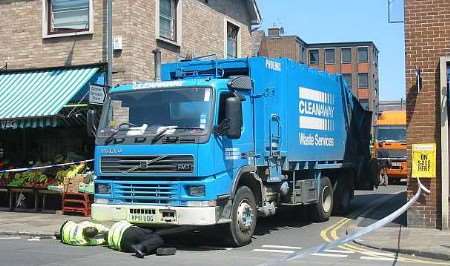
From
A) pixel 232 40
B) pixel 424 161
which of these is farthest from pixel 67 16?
pixel 424 161

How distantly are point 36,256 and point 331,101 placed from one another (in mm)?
8099

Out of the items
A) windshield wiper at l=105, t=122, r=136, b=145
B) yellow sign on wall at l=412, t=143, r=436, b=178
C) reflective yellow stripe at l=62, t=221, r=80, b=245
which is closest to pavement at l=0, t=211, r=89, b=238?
reflective yellow stripe at l=62, t=221, r=80, b=245

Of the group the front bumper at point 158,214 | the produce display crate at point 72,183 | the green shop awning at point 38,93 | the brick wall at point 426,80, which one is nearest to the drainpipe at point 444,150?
the brick wall at point 426,80

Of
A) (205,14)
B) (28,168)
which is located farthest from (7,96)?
(205,14)

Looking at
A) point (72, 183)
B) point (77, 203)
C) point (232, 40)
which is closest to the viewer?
point (72, 183)

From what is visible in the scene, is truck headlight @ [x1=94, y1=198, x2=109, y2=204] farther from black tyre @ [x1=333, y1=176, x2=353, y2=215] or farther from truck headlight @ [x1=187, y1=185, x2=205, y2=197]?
black tyre @ [x1=333, y1=176, x2=353, y2=215]

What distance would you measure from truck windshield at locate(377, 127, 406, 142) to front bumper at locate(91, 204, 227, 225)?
68.7ft

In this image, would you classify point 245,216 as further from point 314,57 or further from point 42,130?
point 314,57

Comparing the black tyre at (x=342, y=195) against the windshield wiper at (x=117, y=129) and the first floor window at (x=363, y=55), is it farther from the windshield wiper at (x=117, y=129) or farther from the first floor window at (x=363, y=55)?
the first floor window at (x=363, y=55)

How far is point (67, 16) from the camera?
1800cm

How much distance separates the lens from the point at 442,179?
42.2 feet

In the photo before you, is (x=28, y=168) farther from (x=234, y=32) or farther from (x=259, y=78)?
(x=234, y=32)

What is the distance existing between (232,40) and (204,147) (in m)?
12.9

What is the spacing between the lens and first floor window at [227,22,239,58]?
74.6 ft
